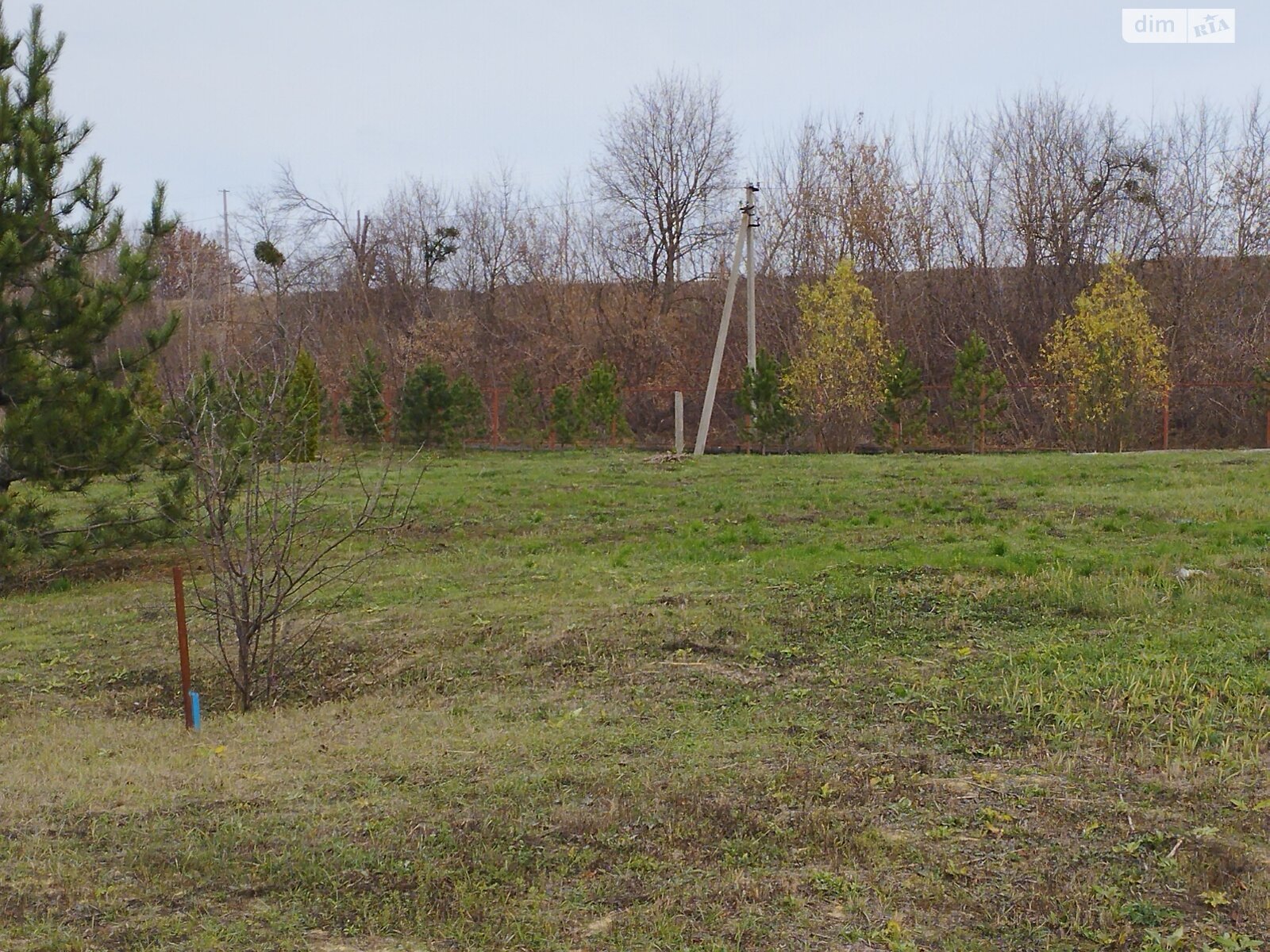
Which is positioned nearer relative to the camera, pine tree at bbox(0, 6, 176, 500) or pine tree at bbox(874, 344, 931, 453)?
pine tree at bbox(0, 6, 176, 500)

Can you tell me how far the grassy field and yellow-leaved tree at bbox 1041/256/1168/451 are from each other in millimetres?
11014

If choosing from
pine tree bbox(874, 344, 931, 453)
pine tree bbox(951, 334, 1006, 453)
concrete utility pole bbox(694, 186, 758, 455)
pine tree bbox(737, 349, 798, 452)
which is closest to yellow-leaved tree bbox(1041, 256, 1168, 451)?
pine tree bbox(951, 334, 1006, 453)

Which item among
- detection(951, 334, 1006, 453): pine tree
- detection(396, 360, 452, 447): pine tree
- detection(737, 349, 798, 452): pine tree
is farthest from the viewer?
detection(396, 360, 452, 447): pine tree

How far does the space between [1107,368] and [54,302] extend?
652 inches

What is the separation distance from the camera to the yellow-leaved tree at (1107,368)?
67.1 ft

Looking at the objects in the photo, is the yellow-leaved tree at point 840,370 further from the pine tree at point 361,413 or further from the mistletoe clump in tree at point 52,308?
the mistletoe clump in tree at point 52,308

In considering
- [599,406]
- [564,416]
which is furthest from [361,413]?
[599,406]

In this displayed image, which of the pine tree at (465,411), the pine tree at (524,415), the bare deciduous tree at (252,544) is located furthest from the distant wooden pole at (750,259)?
the bare deciduous tree at (252,544)

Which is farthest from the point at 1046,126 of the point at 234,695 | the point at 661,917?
the point at 661,917

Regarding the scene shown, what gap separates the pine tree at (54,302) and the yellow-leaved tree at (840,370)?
14113 mm

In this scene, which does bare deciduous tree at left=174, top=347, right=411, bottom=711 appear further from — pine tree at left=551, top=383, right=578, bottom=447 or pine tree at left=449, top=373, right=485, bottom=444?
pine tree at left=551, top=383, right=578, bottom=447

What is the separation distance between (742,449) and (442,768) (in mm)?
19122

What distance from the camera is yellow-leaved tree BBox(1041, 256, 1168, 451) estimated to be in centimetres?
2045

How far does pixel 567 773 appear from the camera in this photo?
15.6 ft
